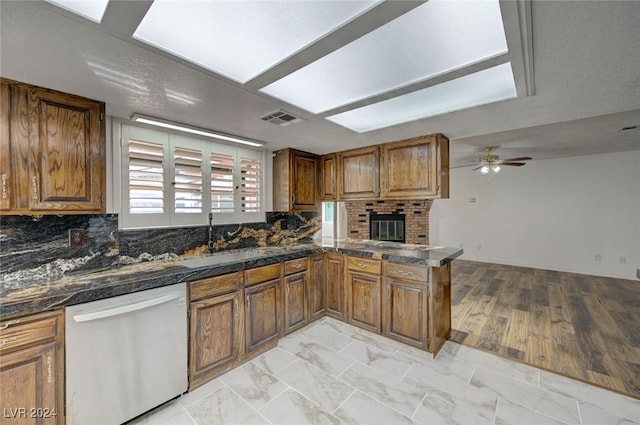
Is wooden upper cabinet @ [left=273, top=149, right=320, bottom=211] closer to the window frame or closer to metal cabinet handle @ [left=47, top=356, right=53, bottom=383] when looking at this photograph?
the window frame

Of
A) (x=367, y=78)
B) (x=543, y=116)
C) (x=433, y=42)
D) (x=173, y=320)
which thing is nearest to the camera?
(x=433, y=42)

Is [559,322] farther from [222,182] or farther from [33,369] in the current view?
[33,369]

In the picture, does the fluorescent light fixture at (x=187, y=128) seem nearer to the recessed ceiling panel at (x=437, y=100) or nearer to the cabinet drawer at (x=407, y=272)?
the recessed ceiling panel at (x=437, y=100)

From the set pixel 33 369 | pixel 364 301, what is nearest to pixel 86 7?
pixel 33 369

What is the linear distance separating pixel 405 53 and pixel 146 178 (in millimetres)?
2297

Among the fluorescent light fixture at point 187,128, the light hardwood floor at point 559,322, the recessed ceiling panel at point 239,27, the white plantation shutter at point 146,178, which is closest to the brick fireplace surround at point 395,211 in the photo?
the light hardwood floor at point 559,322

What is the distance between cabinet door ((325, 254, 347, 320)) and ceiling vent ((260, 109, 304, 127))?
5.34ft

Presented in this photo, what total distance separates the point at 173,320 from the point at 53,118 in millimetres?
1557

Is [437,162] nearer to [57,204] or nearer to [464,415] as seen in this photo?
[464,415]

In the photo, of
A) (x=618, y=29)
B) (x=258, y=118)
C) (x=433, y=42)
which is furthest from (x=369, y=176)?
(x=618, y=29)

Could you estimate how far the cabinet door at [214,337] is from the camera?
2.04m

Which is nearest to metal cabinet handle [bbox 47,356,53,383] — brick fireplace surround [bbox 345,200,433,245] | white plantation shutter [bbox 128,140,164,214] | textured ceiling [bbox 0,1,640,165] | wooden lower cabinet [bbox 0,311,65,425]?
wooden lower cabinet [bbox 0,311,65,425]

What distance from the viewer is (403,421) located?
69.1 inches

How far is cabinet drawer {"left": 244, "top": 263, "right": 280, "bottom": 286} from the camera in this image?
2.41 meters
